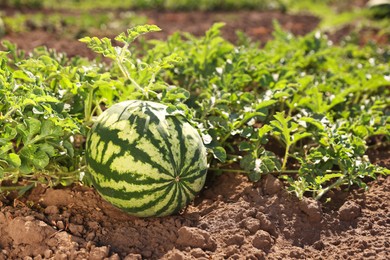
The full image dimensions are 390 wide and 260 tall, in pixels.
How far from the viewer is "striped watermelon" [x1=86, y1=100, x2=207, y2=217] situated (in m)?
3.39

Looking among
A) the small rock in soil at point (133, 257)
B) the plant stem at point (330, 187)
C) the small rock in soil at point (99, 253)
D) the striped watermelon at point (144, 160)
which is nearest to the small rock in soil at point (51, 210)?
the striped watermelon at point (144, 160)

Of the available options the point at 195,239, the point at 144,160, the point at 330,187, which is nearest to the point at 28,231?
the point at 144,160

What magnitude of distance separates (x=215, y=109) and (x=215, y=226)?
821 millimetres

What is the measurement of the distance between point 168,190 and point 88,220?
1.65ft

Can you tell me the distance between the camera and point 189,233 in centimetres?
337

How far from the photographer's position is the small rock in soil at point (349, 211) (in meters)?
3.68

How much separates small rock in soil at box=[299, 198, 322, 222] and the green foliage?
56 mm

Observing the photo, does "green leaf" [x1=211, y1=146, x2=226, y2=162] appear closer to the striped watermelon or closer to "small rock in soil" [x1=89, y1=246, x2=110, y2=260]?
the striped watermelon

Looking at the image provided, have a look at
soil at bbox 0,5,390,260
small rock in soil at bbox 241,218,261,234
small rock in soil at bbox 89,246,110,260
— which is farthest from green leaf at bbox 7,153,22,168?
small rock in soil at bbox 241,218,261,234

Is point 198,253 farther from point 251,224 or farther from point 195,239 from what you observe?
point 251,224

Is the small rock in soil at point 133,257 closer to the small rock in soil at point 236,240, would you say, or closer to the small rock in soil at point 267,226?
the small rock in soil at point 236,240

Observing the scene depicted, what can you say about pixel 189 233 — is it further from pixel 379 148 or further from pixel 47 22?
pixel 47 22

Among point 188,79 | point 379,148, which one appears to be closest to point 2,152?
point 188,79

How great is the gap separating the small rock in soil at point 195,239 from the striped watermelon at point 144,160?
189 mm
